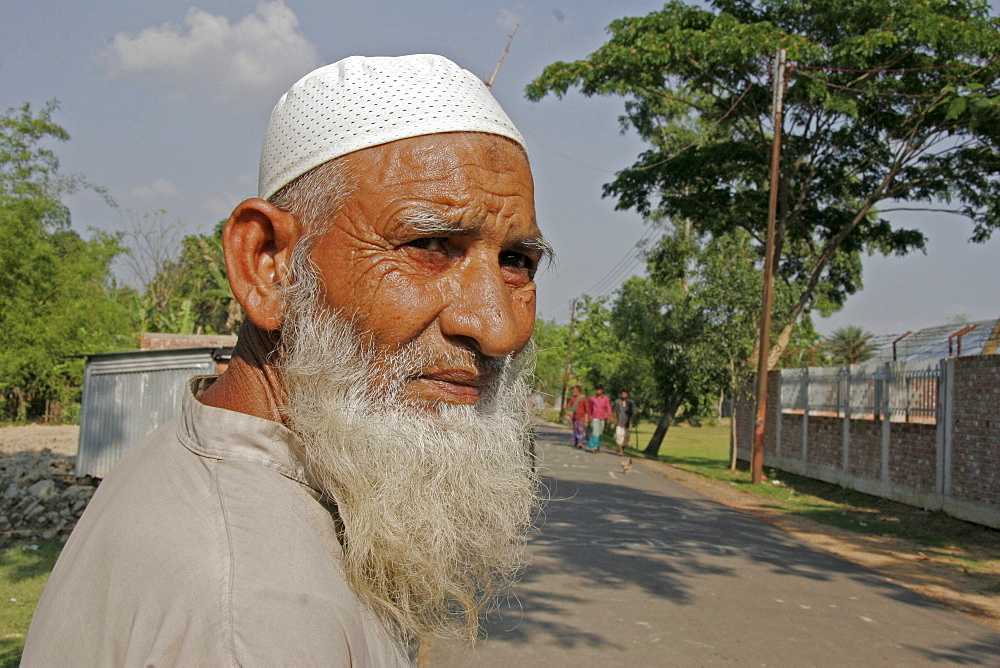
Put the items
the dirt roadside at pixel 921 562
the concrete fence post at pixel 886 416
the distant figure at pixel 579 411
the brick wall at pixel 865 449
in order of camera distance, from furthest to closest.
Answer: the distant figure at pixel 579 411
the brick wall at pixel 865 449
the concrete fence post at pixel 886 416
the dirt roadside at pixel 921 562

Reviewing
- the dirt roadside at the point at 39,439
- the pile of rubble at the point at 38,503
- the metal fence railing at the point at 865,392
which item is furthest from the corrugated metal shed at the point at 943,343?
the dirt roadside at the point at 39,439

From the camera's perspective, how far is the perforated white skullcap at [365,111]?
55.4 inches

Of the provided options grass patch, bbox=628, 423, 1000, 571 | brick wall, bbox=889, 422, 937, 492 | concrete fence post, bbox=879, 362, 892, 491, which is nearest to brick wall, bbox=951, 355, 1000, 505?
grass patch, bbox=628, 423, 1000, 571

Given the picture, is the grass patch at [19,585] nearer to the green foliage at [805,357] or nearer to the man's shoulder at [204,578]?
the man's shoulder at [204,578]

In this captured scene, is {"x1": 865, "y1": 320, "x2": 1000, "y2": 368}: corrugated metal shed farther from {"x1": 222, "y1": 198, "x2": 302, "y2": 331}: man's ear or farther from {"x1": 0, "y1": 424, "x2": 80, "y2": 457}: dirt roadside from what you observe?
{"x1": 0, "y1": 424, "x2": 80, "y2": 457}: dirt roadside

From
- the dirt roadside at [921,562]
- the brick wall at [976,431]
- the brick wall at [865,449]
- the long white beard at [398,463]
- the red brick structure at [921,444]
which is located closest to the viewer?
the long white beard at [398,463]

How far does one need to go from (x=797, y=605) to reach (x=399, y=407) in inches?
258

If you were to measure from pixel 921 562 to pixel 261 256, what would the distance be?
389 inches

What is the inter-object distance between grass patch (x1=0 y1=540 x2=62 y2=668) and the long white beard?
408 centimetres

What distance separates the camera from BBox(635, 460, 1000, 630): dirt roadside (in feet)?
24.8

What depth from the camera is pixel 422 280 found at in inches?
56.1

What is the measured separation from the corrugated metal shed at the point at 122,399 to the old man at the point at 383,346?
9.18 metres

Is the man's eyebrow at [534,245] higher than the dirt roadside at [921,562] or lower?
higher

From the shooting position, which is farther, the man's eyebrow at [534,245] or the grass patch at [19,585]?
the grass patch at [19,585]
